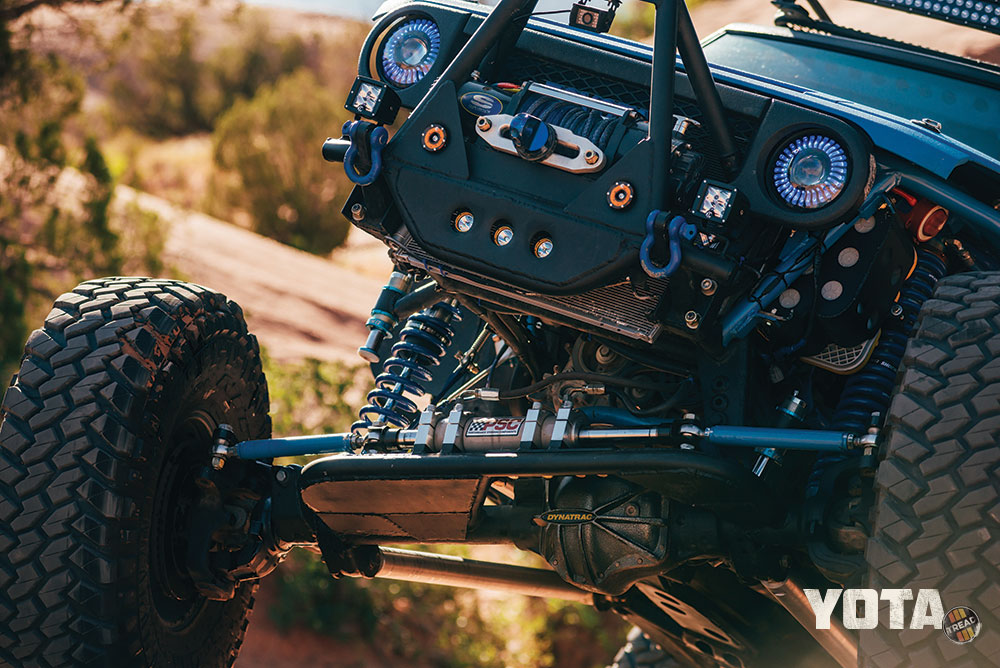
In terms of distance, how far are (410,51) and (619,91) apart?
2.33ft

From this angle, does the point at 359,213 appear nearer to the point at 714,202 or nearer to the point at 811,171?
the point at 714,202

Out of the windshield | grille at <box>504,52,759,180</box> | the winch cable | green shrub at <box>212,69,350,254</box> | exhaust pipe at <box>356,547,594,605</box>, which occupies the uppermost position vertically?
the windshield

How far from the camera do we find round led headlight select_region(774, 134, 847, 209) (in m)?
3.73

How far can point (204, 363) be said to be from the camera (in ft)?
15.2

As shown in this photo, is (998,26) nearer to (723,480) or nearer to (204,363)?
(723,480)

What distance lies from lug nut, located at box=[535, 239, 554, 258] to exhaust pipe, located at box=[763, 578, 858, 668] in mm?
1267

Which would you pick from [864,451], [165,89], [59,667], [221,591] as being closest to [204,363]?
[221,591]

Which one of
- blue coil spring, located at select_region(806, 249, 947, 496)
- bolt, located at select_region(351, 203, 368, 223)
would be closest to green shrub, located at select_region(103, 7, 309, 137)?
bolt, located at select_region(351, 203, 368, 223)

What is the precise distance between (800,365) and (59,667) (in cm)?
258

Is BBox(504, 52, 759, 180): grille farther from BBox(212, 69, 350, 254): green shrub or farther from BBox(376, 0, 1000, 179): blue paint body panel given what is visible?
BBox(212, 69, 350, 254): green shrub

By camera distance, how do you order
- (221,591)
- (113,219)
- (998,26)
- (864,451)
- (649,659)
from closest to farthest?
(864,451)
(221,591)
(998,26)
(649,659)
(113,219)

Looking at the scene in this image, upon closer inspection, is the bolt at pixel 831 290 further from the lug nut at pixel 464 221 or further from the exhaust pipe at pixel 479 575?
the exhaust pipe at pixel 479 575

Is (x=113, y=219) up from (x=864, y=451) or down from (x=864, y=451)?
down

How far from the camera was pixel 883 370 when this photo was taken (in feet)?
13.8
